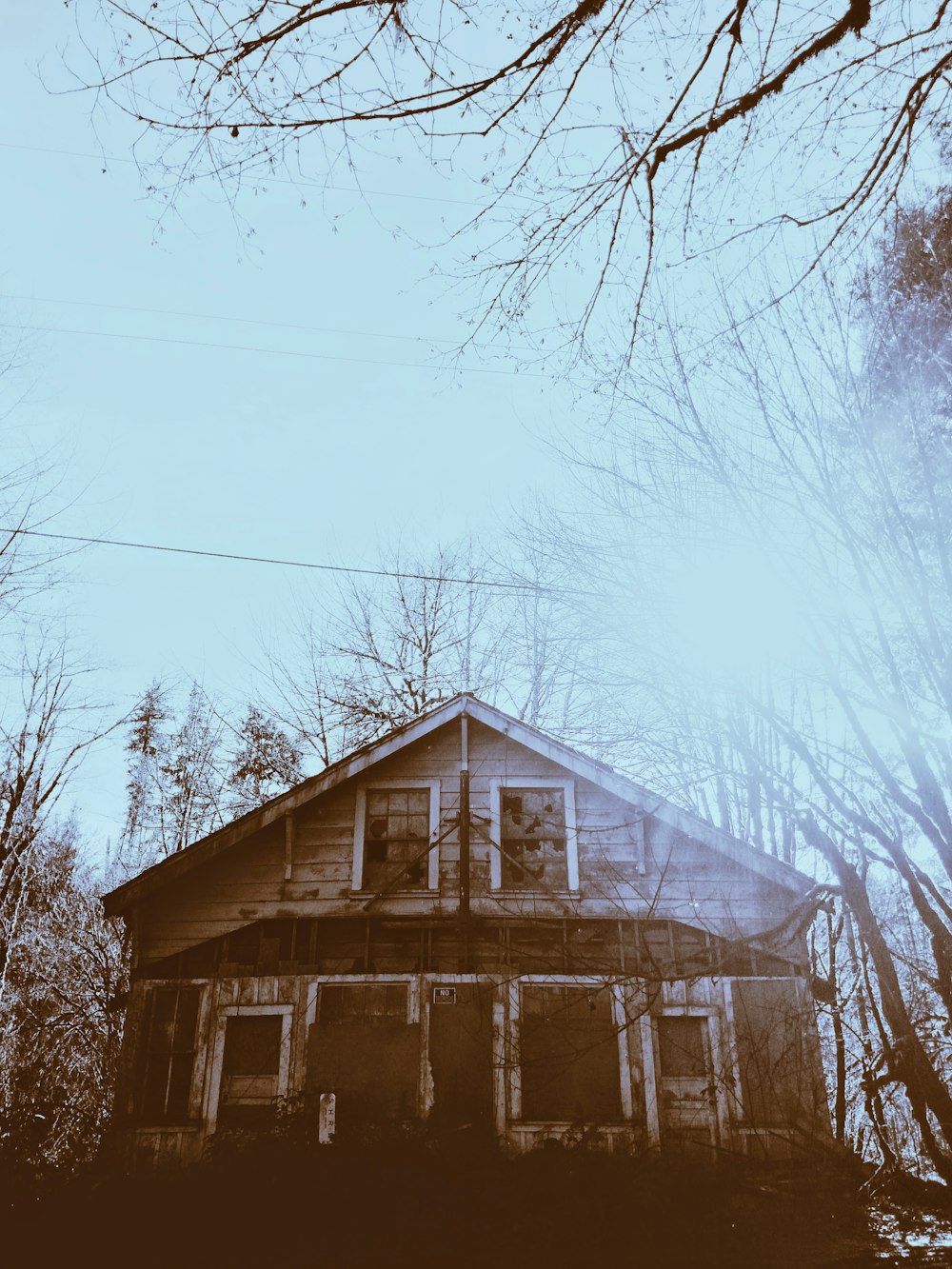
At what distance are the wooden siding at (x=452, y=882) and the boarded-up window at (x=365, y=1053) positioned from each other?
3.51ft

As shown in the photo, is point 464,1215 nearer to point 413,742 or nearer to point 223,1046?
point 223,1046

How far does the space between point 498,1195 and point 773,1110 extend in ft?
11.5

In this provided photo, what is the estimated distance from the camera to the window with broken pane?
1170 cm

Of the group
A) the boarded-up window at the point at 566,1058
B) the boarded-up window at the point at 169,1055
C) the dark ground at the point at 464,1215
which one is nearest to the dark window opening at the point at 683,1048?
the boarded-up window at the point at 566,1058

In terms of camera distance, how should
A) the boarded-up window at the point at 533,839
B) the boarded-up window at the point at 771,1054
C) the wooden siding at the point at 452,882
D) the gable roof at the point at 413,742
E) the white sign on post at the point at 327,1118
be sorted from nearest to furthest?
1. the boarded-up window at the point at 771,1054
2. the white sign on post at the point at 327,1118
3. the gable roof at the point at 413,742
4. the wooden siding at the point at 452,882
5. the boarded-up window at the point at 533,839

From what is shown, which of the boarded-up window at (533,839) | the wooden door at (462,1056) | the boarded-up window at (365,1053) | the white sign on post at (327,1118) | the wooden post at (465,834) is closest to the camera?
the white sign on post at (327,1118)

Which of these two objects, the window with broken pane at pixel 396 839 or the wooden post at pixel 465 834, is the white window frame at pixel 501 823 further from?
the window with broken pane at pixel 396 839

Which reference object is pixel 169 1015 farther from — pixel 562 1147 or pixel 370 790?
pixel 562 1147

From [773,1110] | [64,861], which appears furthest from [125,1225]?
[64,861]

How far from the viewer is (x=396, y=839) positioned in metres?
12.0

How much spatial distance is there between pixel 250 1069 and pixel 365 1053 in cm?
147

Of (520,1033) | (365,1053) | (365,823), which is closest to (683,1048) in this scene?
(520,1033)

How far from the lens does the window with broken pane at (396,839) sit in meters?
11.7

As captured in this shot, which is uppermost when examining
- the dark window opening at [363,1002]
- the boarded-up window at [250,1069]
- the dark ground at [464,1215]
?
the dark window opening at [363,1002]
